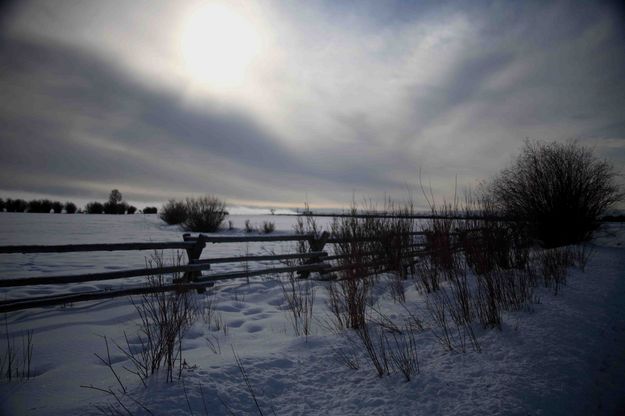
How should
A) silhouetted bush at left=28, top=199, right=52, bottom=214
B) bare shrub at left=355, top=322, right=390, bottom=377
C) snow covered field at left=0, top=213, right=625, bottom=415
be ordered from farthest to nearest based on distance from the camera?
silhouetted bush at left=28, top=199, right=52, bottom=214 < bare shrub at left=355, top=322, right=390, bottom=377 < snow covered field at left=0, top=213, right=625, bottom=415

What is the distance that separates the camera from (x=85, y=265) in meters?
6.21

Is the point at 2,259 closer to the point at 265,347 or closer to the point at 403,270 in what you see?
the point at 265,347

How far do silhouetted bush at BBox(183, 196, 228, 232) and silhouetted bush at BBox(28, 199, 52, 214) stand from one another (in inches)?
1224

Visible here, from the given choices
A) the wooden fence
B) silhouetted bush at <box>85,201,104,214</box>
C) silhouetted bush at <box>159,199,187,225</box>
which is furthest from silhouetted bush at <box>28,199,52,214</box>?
the wooden fence

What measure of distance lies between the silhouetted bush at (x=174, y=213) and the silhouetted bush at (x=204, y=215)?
5.66 ft

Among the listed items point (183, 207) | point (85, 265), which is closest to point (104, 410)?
point (85, 265)

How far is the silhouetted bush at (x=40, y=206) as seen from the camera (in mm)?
33875

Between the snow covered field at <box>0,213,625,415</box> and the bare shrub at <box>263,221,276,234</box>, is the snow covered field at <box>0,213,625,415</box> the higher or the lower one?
the lower one

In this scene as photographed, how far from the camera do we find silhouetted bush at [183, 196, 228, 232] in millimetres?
17844

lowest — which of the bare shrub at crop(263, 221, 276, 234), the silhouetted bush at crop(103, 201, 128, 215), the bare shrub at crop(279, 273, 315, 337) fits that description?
the bare shrub at crop(279, 273, 315, 337)

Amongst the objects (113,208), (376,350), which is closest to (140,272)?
(376,350)

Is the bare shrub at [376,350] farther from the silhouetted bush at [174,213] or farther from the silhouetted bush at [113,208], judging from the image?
the silhouetted bush at [113,208]

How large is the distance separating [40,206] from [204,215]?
1292 inches

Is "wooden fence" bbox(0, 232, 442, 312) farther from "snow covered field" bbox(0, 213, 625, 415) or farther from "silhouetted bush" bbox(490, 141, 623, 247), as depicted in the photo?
"silhouetted bush" bbox(490, 141, 623, 247)
